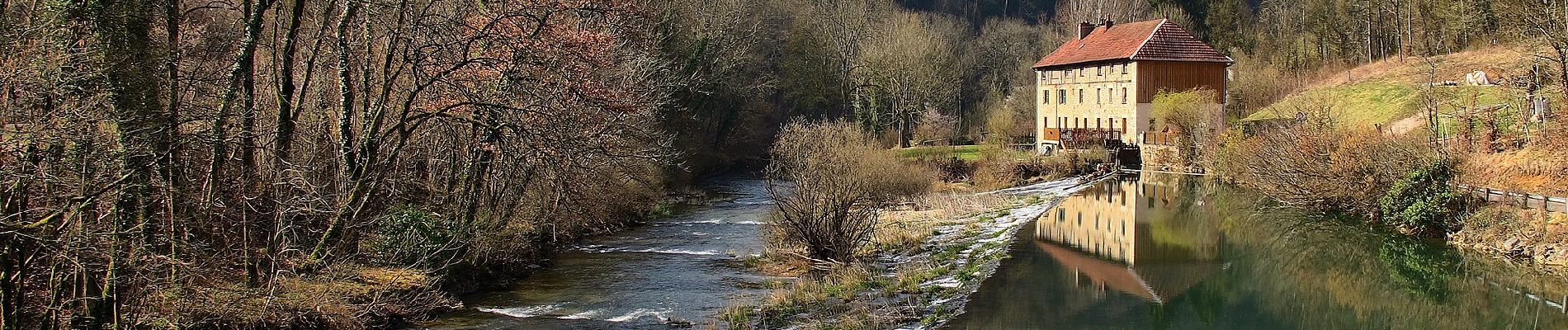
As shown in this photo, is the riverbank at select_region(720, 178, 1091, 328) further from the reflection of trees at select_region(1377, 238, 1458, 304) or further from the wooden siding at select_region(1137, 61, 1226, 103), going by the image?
the wooden siding at select_region(1137, 61, 1226, 103)

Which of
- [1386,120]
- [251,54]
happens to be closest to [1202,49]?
[1386,120]

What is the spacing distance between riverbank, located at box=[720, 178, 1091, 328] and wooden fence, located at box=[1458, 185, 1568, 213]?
8537 millimetres

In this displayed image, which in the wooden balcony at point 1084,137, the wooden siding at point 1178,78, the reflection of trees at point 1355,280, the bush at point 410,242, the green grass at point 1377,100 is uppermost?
the wooden siding at point 1178,78

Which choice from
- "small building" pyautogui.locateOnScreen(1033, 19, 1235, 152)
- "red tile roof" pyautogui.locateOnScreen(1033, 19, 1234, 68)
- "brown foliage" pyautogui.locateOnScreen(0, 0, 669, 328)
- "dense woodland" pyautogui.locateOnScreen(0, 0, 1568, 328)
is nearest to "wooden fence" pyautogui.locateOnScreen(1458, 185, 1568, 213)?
"dense woodland" pyautogui.locateOnScreen(0, 0, 1568, 328)

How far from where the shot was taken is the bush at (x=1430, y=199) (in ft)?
68.6

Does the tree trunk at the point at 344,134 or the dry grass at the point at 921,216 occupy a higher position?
the tree trunk at the point at 344,134

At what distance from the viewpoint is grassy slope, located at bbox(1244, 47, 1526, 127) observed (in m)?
35.0

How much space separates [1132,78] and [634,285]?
3348cm

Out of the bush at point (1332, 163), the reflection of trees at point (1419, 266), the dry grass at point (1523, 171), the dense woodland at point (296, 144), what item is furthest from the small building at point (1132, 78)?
the reflection of trees at point (1419, 266)

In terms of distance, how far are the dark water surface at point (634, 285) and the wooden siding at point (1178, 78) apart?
2554 centimetres

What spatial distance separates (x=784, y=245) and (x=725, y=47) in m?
24.3

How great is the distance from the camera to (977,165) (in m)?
41.0

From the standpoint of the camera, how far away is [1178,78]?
154 ft

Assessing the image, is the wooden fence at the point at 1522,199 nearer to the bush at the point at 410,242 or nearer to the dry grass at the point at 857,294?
the dry grass at the point at 857,294
